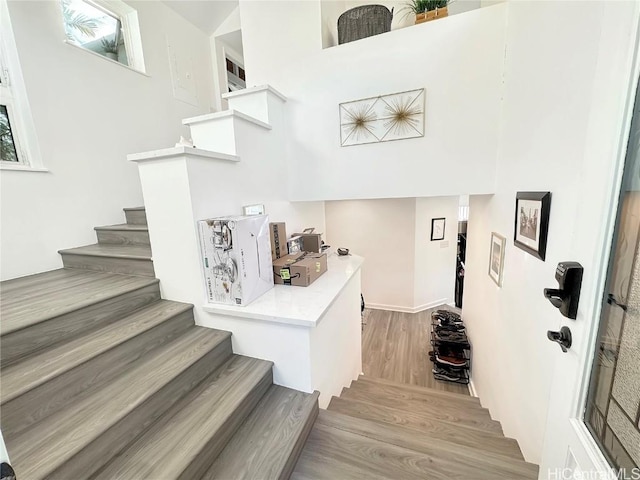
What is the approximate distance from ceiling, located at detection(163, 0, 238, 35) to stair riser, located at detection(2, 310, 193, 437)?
4220 mm

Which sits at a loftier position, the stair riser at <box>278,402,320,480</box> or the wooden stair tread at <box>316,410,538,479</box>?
the stair riser at <box>278,402,320,480</box>

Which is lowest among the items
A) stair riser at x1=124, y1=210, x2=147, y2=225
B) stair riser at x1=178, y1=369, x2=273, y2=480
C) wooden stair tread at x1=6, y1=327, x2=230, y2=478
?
stair riser at x1=178, y1=369, x2=273, y2=480

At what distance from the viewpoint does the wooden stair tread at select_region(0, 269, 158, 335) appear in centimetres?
138

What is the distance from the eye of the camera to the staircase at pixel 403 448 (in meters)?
1.22

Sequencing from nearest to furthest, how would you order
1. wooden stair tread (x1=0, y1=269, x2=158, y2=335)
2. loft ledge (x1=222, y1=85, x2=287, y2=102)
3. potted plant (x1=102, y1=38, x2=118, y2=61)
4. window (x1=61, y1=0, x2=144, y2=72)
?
wooden stair tread (x1=0, y1=269, x2=158, y2=335), loft ledge (x1=222, y1=85, x2=287, y2=102), window (x1=61, y1=0, x2=144, y2=72), potted plant (x1=102, y1=38, x2=118, y2=61)

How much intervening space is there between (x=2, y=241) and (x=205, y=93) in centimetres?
315

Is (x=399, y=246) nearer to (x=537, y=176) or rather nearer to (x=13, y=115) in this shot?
(x=537, y=176)

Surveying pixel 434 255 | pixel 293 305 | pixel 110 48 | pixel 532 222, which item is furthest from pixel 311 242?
pixel 434 255

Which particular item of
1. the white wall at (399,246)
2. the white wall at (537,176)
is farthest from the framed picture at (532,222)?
the white wall at (399,246)

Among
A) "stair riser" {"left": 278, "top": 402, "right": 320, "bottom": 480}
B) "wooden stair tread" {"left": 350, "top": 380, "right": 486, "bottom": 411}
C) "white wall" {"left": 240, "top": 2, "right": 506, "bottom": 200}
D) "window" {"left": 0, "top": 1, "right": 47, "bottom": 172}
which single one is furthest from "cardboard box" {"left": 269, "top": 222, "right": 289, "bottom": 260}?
"window" {"left": 0, "top": 1, "right": 47, "bottom": 172}

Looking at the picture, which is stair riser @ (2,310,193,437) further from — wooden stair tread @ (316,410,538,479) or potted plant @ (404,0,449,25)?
potted plant @ (404,0,449,25)

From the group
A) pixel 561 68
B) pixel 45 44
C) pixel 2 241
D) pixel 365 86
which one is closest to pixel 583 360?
pixel 561 68

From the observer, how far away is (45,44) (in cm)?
228

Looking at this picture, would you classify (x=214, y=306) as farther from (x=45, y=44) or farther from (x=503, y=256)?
(x=45, y=44)
